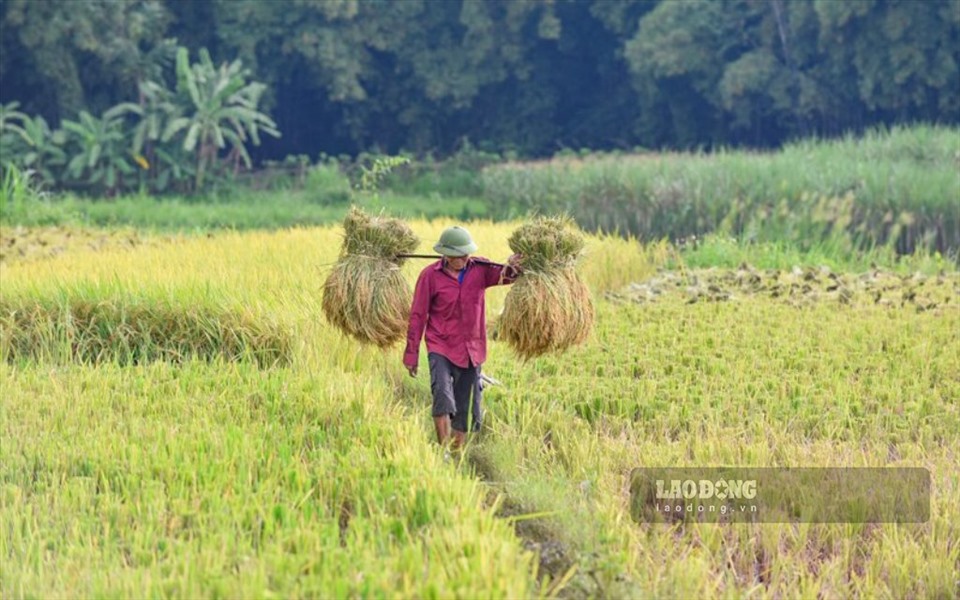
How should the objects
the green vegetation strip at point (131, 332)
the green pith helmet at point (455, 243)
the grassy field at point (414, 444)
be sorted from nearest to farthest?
the grassy field at point (414, 444) < the green pith helmet at point (455, 243) < the green vegetation strip at point (131, 332)

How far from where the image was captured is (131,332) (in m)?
7.73

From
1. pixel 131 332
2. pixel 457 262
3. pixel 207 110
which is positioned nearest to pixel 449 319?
pixel 457 262

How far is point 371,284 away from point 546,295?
0.91m

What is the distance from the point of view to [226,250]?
10234mm

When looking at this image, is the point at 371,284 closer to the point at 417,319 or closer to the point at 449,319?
the point at 417,319

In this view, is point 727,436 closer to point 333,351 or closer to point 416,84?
point 333,351

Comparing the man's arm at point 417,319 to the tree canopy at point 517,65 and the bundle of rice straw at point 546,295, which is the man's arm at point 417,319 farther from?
the tree canopy at point 517,65

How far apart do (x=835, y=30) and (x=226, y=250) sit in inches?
705

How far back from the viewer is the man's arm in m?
5.78

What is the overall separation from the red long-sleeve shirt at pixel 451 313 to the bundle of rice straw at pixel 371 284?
1.14 ft

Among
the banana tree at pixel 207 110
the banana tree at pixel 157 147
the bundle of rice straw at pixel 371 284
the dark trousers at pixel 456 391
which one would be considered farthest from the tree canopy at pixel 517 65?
the dark trousers at pixel 456 391

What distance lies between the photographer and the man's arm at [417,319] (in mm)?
5777

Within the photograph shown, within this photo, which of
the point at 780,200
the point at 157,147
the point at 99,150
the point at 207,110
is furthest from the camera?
the point at 157,147

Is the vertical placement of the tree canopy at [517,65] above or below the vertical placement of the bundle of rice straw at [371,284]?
above
